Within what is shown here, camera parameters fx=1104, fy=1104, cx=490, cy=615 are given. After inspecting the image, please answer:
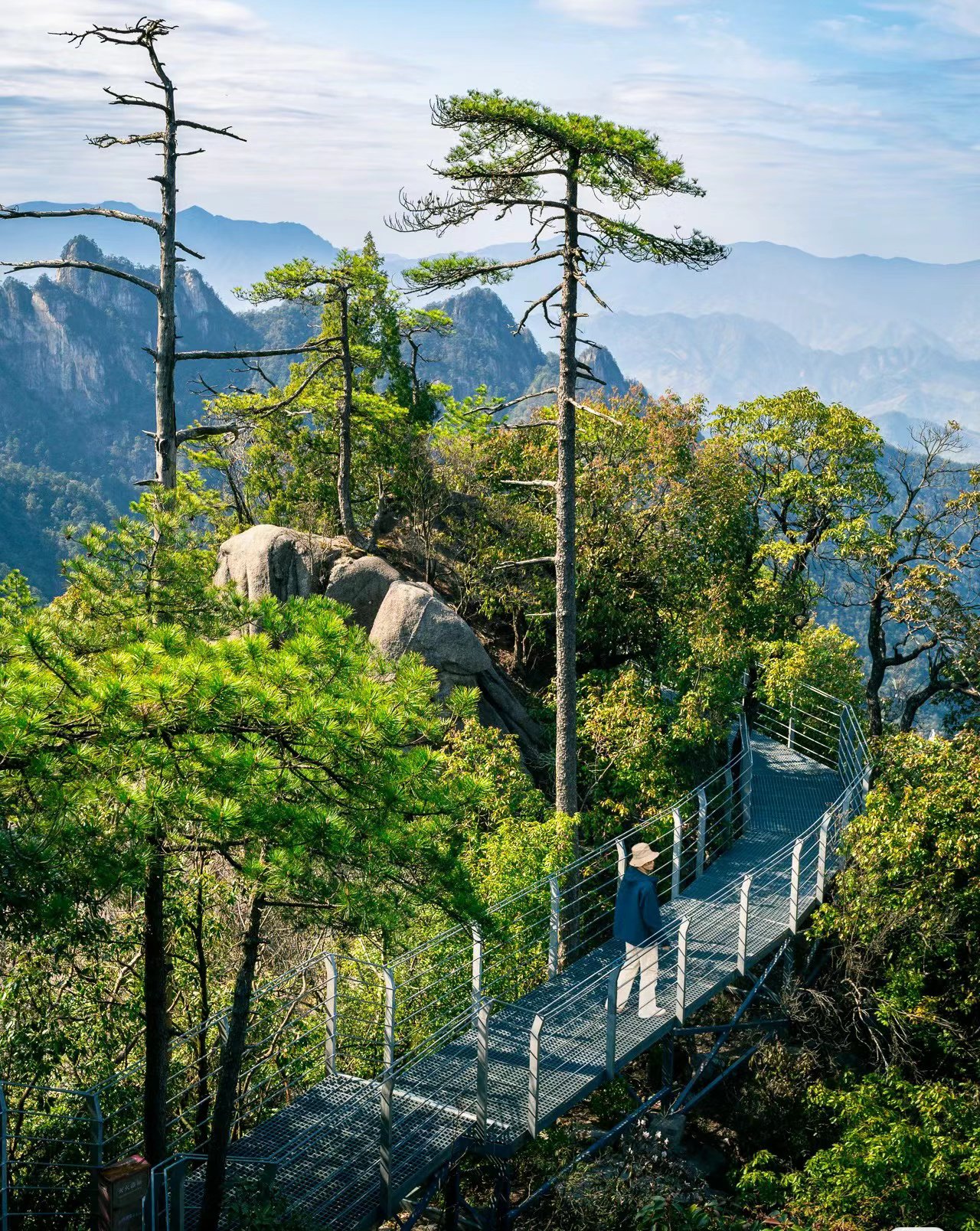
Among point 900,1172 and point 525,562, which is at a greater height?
point 525,562

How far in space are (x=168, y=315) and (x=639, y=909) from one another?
27.8ft

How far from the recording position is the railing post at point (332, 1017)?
347 inches

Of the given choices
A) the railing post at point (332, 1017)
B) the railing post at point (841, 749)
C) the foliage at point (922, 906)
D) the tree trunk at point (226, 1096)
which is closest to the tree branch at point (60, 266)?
the railing post at point (332, 1017)

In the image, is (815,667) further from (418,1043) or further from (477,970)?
(418,1043)

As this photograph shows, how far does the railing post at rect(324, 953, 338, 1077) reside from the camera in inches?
347

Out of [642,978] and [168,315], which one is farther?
[168,315]

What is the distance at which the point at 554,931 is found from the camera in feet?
35.1

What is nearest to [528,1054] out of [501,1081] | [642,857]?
[501,1081]

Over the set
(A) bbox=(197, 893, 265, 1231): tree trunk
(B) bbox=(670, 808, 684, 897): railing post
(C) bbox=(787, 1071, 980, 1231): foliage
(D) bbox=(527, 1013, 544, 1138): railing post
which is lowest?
(C) bbox=(787, 1071, 980, 1231): foliage

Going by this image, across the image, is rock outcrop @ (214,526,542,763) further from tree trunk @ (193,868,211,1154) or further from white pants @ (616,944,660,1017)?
tree trunk @ (193,868,211,1154)

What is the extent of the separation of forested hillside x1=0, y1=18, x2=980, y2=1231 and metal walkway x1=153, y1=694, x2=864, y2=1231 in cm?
4

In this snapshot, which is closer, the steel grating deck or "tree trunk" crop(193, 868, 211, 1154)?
the steel grating deck

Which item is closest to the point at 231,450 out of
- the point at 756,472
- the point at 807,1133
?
the point at 756,472

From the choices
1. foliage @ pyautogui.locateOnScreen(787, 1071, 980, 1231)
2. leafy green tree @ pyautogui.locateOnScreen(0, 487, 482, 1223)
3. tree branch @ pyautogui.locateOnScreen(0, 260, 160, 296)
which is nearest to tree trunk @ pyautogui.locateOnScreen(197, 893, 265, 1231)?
leafy green tree @ pyautogui.locateOnScreen(0, 487, 482, 1223)
